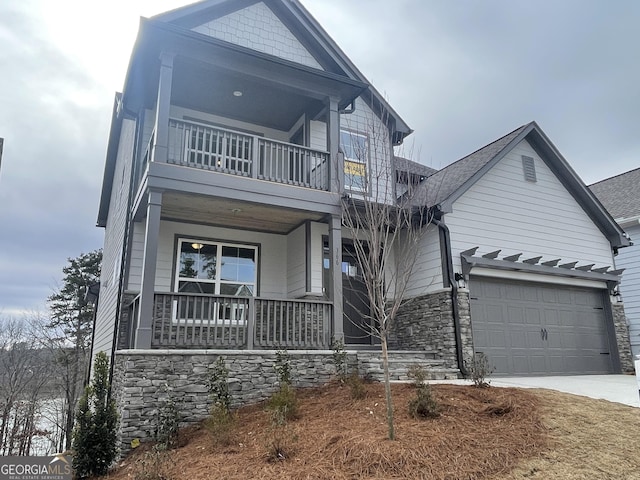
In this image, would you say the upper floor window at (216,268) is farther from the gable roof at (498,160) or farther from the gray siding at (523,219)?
the gray siding at (523,219)

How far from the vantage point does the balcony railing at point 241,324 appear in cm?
725

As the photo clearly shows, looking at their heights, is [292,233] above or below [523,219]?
below

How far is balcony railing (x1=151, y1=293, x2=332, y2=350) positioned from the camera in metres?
7.25

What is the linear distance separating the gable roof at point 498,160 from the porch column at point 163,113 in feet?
18.9

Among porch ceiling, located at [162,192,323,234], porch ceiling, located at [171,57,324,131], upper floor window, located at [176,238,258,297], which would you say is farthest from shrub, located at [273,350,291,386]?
porch ceiling, located at [171,57,324,131]

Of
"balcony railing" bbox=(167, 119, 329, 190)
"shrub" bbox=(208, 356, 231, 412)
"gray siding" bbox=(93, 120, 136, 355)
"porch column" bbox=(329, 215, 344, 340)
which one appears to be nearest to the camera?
"shrub" bbox=(208, 356, 231, 412)

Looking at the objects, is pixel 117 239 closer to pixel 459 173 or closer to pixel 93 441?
pixel 93 441

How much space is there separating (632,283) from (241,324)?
42.6 feet

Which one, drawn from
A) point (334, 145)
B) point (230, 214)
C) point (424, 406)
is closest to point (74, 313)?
point (230, 214)

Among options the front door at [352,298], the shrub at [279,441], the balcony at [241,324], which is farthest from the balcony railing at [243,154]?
the shrub at [279,441]

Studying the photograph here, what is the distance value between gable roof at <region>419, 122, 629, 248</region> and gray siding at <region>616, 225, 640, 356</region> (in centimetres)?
197

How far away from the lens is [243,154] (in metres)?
8.59

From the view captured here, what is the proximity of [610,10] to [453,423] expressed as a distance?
12.6 metres

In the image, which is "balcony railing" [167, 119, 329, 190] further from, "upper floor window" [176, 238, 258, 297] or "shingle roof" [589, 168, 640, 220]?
"shingle roof" [589, 168, 640, 220]
